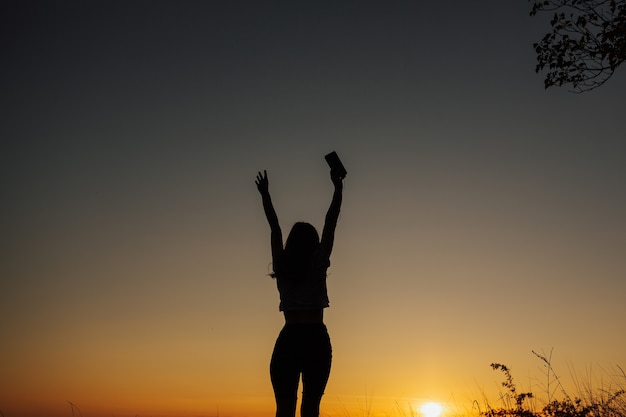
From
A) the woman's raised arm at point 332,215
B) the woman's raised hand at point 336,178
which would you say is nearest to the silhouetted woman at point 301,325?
the woman's raised arm at point 332,215

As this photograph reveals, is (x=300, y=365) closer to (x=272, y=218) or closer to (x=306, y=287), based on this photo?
(x=306, y=287)

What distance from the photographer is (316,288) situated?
542cm

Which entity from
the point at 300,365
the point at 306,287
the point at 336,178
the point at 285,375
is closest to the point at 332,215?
the point at 336,178

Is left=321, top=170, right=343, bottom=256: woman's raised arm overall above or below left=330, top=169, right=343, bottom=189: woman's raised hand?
below

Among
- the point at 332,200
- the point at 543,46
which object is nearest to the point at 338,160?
the point at 332,200

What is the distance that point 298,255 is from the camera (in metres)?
5.42

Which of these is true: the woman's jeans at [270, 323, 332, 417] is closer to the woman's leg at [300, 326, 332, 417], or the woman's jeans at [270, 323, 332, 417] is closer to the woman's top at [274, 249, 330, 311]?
the woman's leg at [300, 326, 332, 417]

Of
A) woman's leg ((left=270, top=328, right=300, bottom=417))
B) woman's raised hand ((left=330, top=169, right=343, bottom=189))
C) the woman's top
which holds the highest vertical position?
woman's raised hand ((left=330, top=169, right=343, bottom=189))

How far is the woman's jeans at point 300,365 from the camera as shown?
5289mm

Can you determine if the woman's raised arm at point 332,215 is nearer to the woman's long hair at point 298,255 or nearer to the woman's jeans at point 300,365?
the woman's long hair at point 298,255

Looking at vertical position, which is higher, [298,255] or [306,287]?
[298,255]

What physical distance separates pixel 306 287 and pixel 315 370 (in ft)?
2.27

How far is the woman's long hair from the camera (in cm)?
542

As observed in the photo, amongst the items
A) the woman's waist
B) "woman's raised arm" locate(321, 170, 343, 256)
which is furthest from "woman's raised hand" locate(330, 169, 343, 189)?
the woman's waist
